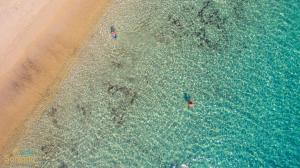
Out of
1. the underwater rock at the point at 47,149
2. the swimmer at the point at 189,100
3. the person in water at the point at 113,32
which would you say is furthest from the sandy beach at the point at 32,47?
the swimmer at the point at 189,100

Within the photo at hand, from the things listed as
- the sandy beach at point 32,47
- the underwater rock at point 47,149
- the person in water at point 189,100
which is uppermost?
the sandy beach at point 32,47

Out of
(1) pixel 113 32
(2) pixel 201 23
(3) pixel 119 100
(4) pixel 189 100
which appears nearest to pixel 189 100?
(4) pixel 189 100

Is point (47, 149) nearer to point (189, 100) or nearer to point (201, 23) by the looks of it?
point (189, 100)

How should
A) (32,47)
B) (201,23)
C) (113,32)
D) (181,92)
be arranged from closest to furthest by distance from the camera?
1. (32,47)
2. (181,92)
3. (113,32)
4. (201,23)

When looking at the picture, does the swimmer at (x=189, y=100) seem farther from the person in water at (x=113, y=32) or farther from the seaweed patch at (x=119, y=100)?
the person in water at (x=113, y=32)

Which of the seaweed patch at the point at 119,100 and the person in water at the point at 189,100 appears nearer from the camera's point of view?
the seaweed patch at the point at 119,100

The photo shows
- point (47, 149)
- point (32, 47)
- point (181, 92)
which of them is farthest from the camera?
point (181, 92)
